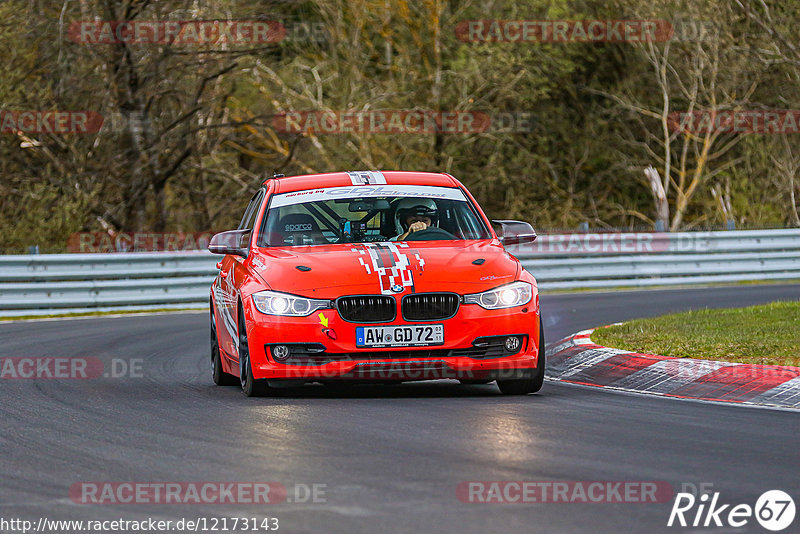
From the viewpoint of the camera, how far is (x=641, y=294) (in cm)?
2286

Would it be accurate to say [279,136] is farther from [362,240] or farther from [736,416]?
[736,416]

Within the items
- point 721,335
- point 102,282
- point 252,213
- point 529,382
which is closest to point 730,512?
point 529,382

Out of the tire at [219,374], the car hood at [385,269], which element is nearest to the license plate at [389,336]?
the car hood at [385,269]

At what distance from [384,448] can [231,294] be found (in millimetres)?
3602

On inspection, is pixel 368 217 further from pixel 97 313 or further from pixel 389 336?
pixel 97 313

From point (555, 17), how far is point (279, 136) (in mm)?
8095

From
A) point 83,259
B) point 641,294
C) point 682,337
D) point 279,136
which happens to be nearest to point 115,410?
point 682,337

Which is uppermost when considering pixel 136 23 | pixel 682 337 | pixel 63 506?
pixel 136 23

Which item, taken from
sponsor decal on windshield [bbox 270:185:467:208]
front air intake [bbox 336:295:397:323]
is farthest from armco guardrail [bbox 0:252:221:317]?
front air intake [bbox 336:295:397:323]

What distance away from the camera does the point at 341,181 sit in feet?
37.9

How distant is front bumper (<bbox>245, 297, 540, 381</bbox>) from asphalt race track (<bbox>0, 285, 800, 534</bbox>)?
215mm

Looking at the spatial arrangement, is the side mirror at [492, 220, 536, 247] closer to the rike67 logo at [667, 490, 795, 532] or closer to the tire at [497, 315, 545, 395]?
the tire at [497, 315, 545, 395]

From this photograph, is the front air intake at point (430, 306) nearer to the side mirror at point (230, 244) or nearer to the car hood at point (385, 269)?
the car hood at point (385, 269)

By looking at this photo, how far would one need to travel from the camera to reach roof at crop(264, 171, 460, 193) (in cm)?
1152
